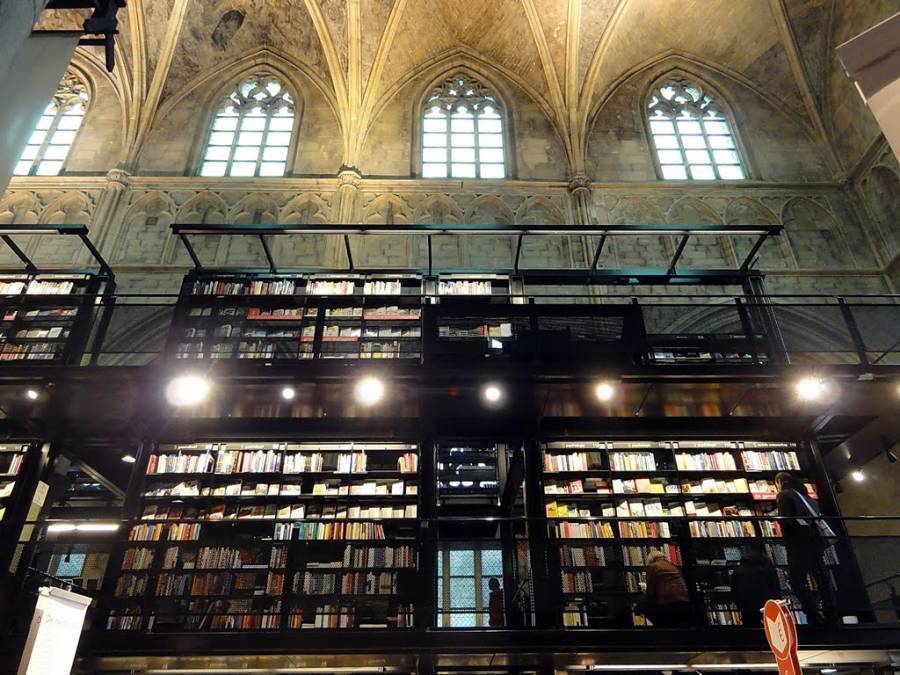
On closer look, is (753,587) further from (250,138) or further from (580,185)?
(250,138)

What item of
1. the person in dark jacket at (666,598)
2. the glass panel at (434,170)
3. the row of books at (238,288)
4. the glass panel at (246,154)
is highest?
the glass panel at (246,154)

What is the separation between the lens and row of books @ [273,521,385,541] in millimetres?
5609

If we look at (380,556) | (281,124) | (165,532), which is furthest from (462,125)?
(165,532)

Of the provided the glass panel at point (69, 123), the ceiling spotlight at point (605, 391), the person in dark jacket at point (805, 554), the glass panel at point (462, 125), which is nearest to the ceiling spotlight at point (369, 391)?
the ceiling spotlight at point (605, 391)

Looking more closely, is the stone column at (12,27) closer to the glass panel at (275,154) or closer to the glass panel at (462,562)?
the glass panel at (462,562)

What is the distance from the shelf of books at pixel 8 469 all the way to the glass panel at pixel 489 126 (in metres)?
8.99

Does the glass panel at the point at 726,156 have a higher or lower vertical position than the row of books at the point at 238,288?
higher

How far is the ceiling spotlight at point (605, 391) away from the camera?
599cm

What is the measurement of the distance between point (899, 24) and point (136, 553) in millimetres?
6222

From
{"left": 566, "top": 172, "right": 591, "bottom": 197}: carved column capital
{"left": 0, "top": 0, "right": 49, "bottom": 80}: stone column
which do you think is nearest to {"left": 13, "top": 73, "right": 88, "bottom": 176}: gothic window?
{"left": 566, "top": 172, "right": 591, "bottom": 197}: carved column capital

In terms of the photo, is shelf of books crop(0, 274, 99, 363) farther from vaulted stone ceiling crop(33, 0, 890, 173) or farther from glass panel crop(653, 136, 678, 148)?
glass panel crop(653, 136, 678, 148)

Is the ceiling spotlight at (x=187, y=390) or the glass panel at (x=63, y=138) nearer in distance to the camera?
the ceiling spotlight at (x=187, y=390)

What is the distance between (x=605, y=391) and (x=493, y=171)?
252 inches

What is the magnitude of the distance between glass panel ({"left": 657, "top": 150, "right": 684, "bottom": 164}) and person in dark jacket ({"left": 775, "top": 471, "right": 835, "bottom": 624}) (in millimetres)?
7620
